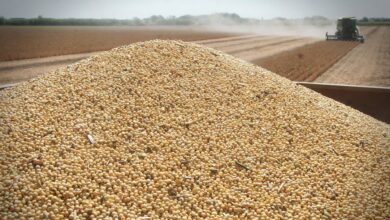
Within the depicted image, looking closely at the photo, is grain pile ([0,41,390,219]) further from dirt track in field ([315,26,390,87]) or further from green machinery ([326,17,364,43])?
Answer: green machinery ([326,17,364,43])

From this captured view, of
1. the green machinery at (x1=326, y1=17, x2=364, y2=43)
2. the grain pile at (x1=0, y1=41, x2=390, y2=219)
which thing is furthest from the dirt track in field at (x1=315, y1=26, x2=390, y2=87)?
the green machinery at (x1=326, y1=17, x2=364, y2=43)

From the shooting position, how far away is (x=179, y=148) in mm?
3375

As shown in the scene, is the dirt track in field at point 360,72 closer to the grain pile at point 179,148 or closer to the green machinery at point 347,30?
the grain pile at point 179,148

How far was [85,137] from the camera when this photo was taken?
133 inches

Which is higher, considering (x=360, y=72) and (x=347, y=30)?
(x=347, y=30)

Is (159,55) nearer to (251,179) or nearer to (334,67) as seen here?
(251,179)

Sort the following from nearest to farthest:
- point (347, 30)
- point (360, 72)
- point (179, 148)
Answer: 1. point (179, 148)
2. point (360, 72)
3. point (347, 30)

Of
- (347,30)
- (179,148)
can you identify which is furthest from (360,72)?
(347,30)

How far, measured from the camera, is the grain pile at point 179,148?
2838mm

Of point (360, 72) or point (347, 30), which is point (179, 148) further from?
point (347, 30)

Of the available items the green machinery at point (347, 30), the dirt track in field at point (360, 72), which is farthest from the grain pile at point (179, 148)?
the green machinery at point (347, 30)

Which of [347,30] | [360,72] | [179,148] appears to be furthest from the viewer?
[347,30]

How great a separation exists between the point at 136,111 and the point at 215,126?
0.88 meters

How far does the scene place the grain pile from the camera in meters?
2.84
